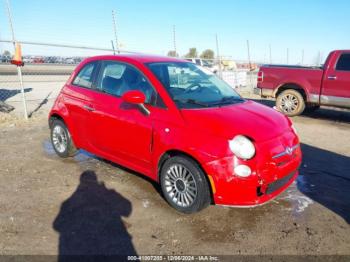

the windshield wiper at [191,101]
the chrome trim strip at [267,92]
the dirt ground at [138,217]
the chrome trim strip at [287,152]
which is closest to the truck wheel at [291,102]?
the chrome trim strip at [267,92]

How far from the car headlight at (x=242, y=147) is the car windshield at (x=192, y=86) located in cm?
78

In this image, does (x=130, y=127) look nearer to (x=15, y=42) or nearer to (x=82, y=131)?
(x=82, y=131)

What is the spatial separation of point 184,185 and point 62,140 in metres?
2.82

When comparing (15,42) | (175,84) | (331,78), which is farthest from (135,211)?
(331,78)

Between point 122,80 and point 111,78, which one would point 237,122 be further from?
point 111,78

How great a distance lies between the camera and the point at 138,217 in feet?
12.1

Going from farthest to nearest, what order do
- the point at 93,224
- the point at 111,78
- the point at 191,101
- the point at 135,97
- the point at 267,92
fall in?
1. the point at 267,92
2. the point at 111,78
3. the point at 191,101
4. the point at 135,97
5. the point at 93,224

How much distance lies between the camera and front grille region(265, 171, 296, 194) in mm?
3460

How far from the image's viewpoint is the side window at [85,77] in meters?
4.91

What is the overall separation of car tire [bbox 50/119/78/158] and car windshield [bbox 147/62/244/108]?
2108mm

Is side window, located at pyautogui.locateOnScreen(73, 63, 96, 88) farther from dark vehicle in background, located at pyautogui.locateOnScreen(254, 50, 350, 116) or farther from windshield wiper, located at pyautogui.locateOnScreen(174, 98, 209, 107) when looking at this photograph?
dark vehicle in background, located at pyautogui.locateOnScreen(254, 50, 350, 116)

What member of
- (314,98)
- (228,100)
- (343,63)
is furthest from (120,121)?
(343,63)

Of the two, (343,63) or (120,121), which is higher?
(343,63)

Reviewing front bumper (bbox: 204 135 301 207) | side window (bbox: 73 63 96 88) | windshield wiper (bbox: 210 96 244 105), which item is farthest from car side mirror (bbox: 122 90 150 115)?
side window (bbox: 73 63 96 88)
